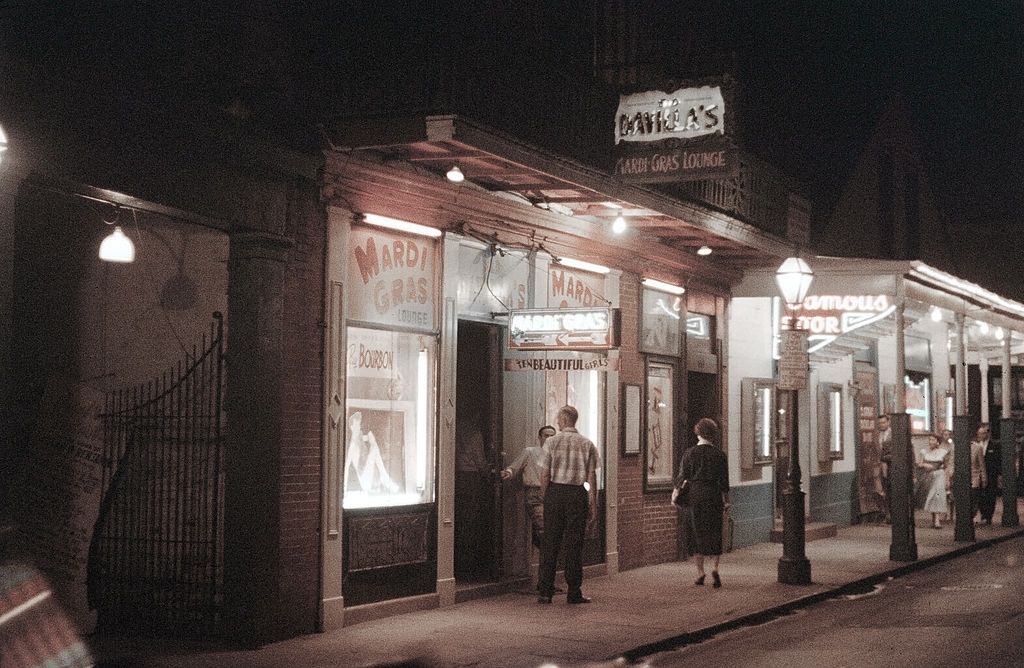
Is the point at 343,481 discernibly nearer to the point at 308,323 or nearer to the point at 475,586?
the point at 308,323

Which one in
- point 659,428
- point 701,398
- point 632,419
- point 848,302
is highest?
point 848,302

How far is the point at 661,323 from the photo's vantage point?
1769 centimetres

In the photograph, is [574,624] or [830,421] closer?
[574,624]

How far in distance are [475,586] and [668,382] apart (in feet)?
18.1

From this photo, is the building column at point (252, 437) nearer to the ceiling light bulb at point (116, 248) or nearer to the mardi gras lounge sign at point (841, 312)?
the ceiling light bulb at point (116, 248)

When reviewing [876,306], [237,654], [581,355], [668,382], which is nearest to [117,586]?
[237,654]

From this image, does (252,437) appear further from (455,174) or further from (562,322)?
(562,322)

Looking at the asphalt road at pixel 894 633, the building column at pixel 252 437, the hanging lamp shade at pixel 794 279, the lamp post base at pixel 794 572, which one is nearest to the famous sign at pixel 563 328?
the asphalt road at pixel 894 633

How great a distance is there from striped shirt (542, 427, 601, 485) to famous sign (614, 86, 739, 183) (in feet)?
9.20

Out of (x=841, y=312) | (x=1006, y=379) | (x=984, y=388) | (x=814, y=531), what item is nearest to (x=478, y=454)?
(x=841, y=312)

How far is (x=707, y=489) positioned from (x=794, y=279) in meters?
2.92

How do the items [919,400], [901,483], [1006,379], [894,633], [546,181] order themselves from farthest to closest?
[919,400] < [1006,379] < [901,483] < [546,181] < [894,633]

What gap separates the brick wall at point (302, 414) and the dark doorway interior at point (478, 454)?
3.00 metres

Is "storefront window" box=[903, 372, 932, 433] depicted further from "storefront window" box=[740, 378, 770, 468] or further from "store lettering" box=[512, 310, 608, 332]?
"store lettering" box=[512, 310, 608, 332]
